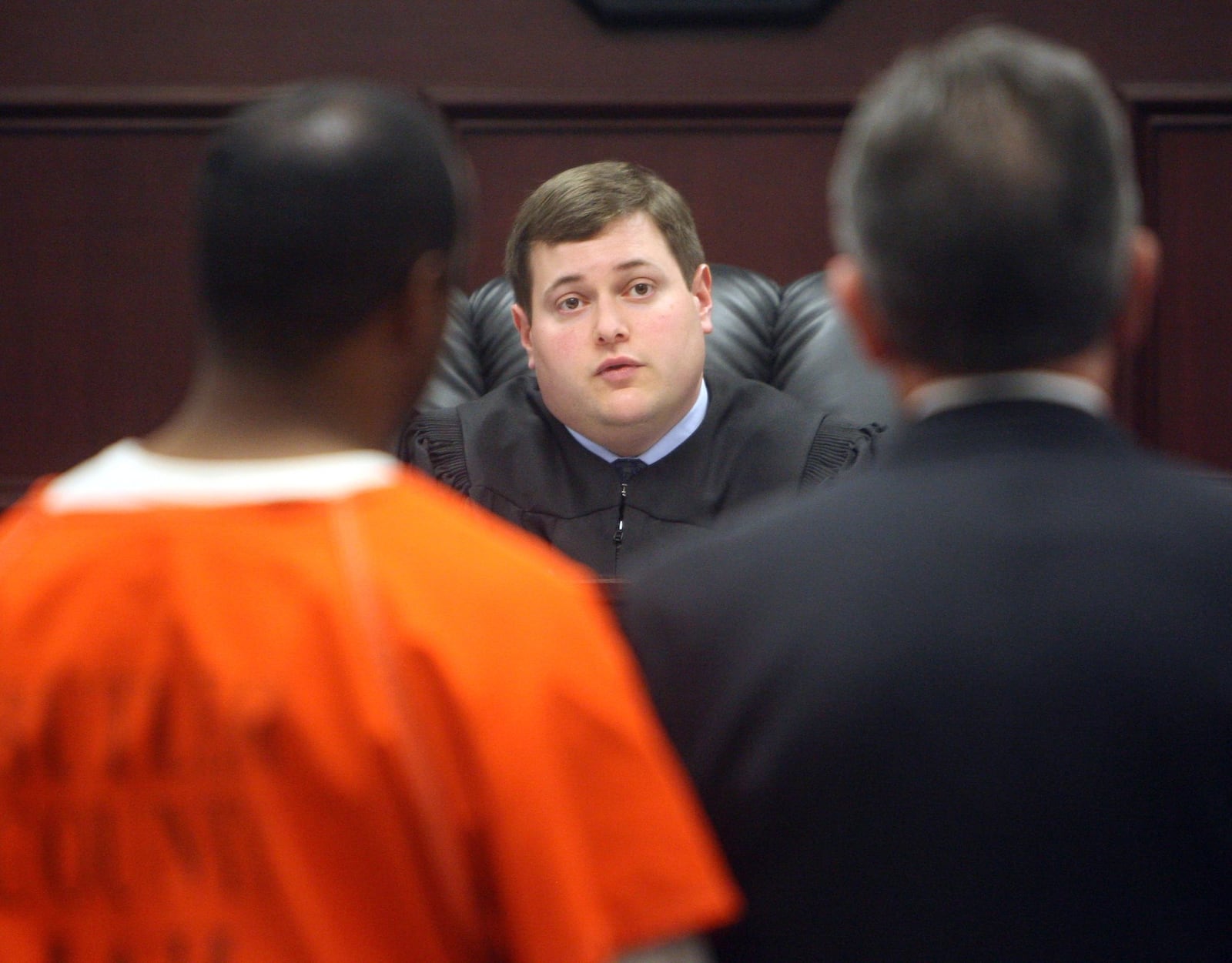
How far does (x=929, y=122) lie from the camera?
79cm

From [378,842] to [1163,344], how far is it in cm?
306

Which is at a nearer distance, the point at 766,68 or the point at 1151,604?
the point at 1151,604

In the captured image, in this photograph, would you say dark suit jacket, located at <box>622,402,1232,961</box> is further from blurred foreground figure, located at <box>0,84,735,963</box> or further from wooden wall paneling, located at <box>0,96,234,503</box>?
wooden wall paneling, located at <box>0,96,234,503</box>

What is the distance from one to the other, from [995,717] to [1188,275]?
2907mm

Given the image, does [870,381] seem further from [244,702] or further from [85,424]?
[244,702]

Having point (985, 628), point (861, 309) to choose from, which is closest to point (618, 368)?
point (861, 309)

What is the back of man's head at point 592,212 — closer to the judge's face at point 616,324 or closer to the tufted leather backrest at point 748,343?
the judge's face at point 616,324

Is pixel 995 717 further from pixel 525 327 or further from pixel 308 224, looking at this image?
pixel 525 327

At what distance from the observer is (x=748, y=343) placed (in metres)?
2.77

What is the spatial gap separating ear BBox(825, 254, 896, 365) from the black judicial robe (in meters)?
1.46

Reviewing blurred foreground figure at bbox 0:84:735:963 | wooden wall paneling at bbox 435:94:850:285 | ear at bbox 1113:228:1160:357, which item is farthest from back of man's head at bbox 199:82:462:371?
wooden wall paneling at bbox 435:94:850:285

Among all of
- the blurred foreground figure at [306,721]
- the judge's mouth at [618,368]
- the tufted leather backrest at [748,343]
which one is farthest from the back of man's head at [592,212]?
the blurred foreground figure at [306,721]

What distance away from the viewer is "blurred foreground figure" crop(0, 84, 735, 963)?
68 cm

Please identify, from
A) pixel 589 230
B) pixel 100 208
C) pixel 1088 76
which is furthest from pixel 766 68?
pixel 1088 76
